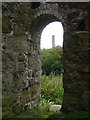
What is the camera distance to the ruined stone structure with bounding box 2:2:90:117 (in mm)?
3094

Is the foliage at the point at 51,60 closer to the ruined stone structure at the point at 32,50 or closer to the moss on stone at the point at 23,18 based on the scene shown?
the ruined stone structure at the point at 32,50

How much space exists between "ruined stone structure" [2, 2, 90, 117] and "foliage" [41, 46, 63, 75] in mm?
7139

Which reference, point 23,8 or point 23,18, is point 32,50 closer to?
point 23,18

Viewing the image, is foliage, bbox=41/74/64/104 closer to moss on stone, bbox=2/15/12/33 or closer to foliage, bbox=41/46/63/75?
moss on stone, bbox=2/15/12/33

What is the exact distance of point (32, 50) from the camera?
4141 mm

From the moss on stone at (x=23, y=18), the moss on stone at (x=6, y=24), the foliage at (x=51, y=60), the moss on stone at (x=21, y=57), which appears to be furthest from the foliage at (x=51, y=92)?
the foliage at (x=51, y=60)

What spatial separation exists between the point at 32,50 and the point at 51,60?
8084 millimetres

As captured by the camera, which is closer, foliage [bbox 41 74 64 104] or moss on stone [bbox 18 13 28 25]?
moss on stone [bbox 18 13 28 25]

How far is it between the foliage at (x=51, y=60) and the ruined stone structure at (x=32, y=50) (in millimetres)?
7139

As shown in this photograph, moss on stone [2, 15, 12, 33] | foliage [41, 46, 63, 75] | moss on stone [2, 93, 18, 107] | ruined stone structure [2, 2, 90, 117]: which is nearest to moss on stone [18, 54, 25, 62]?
ruined stone structure [2, 2, 90, 117]

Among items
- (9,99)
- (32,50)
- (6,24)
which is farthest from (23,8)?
(9,99)

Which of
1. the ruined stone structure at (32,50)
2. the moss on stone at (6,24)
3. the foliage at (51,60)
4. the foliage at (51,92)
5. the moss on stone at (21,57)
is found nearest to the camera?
the ruined stone structure at (32,50)

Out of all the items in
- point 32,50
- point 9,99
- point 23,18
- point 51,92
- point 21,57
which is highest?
point 23,18

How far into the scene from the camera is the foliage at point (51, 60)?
1132 centimetres
